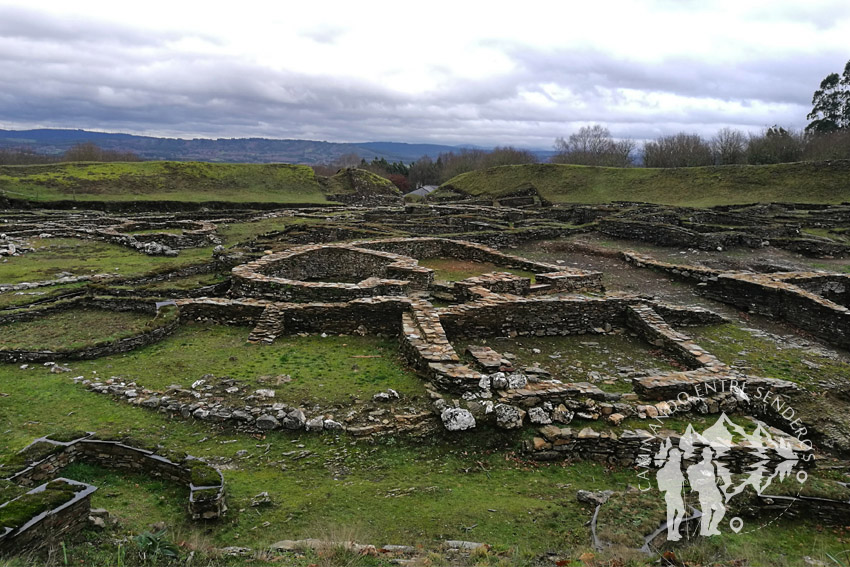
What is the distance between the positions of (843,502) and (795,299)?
30.0 ft

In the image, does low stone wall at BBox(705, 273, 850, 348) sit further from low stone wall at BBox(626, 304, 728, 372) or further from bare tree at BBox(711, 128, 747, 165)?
bare tree at BBox(711, 128, 747, 165)

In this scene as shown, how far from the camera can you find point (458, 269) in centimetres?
1973

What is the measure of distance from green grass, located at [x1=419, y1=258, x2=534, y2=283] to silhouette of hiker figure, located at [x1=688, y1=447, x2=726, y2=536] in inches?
419

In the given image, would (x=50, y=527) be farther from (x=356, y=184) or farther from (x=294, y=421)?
(x=356, y=184)

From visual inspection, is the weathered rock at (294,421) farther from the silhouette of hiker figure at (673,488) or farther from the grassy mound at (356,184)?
the grassy mound at (356,184)

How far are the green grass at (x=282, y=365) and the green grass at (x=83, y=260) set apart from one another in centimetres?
723

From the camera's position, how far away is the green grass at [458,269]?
18.2m

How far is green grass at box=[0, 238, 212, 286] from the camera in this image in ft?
54.9

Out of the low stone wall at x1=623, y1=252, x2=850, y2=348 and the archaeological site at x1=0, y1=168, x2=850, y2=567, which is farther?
the low stone wall at x1=623, y1=252, x2=850, y2=348

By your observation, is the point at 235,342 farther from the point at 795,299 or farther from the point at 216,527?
the point at 795,299

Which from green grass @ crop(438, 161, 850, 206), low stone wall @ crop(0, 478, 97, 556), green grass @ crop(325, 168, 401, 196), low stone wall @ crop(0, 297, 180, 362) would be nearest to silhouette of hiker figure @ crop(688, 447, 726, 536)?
low stone wall @ crop(0, 478, 97, 556)

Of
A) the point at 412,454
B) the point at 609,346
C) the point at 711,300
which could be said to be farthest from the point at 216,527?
the point at 711,300

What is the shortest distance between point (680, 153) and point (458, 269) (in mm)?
67050

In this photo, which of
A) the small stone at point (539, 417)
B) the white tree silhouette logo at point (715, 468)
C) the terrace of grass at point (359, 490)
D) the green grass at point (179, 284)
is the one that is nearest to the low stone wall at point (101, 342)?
the green grass at point (179, 284)
